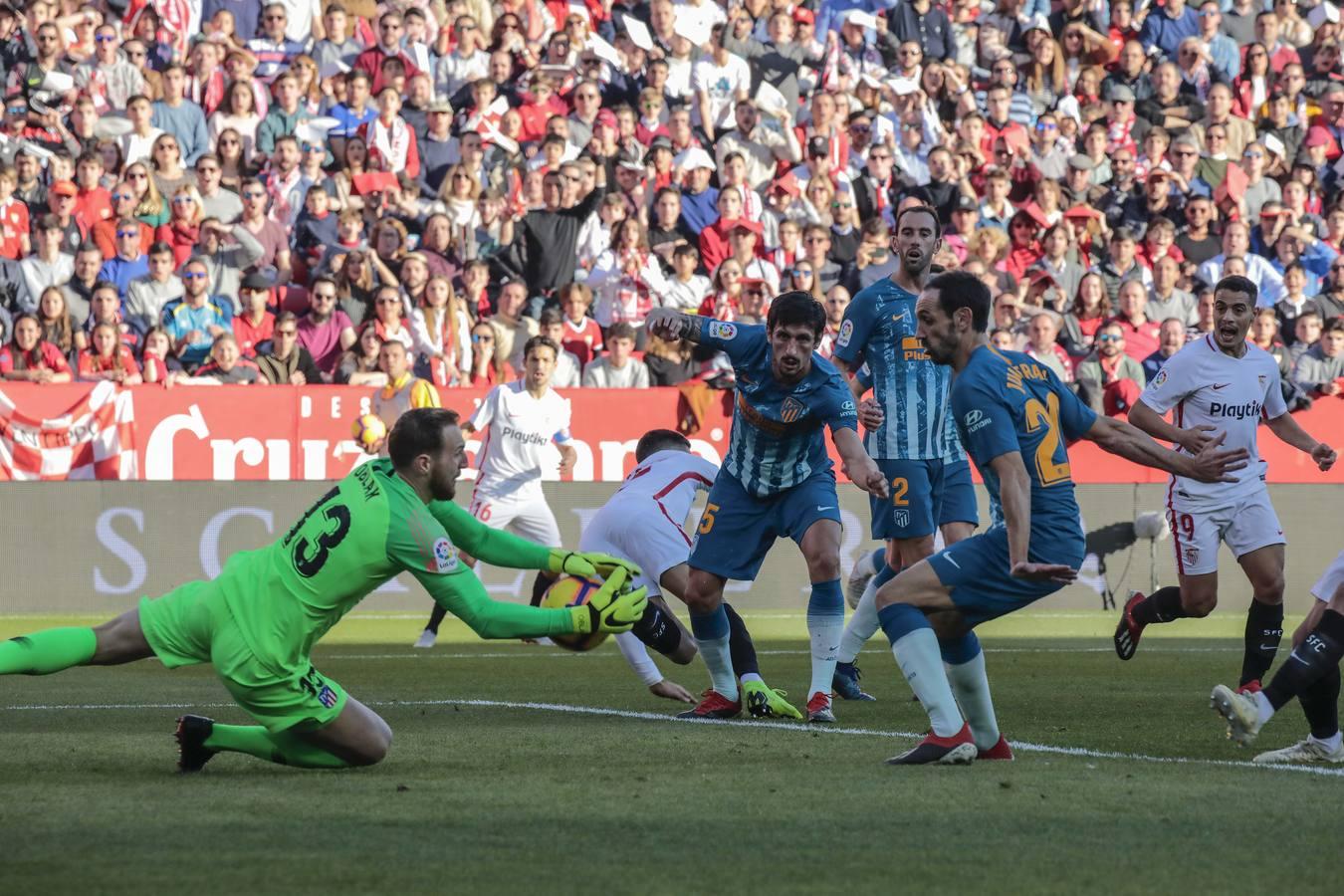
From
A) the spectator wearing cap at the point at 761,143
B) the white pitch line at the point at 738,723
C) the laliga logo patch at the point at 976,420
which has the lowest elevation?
the white pitch line at the point at 738,723

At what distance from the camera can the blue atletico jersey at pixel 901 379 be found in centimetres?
1058

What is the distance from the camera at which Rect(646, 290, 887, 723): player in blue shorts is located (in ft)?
30.7

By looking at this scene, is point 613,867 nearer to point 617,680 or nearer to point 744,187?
point 617,680

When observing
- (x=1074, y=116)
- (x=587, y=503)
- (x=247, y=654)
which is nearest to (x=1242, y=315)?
(x=247, y=654)

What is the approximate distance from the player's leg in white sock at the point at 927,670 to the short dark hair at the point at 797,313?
2125 mm

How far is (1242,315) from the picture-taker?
410 inches

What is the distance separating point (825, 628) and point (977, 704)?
206cm

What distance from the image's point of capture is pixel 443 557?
7.05 metres

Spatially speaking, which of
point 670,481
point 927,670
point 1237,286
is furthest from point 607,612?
point 1237,286

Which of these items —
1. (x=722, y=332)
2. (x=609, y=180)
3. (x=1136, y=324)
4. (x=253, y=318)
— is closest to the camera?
(x=722, y=332)

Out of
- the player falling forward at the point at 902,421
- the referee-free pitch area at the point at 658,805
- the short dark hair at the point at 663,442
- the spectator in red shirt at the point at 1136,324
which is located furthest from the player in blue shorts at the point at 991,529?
the spectator in red shirt at the point at 1136,324

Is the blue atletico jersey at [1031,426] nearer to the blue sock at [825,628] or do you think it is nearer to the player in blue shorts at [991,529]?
the player in blue shorts at [991,529]

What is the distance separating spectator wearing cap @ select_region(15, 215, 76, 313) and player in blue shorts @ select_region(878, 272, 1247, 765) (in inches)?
499

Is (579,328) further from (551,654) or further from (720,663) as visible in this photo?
(720,663)
